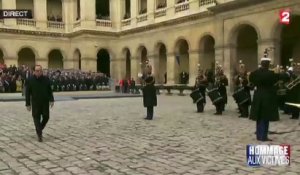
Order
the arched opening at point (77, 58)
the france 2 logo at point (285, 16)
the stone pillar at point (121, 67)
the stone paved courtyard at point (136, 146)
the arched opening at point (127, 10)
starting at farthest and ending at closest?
the arched opening at point (127, 10), the arched opening at point (77, 58), the stone pillar at point (121, 67), the france 2 logo at point (285, 16), the stone paved courtyard at point (136, 146)

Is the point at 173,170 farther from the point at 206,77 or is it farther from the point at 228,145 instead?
the point at 206,77

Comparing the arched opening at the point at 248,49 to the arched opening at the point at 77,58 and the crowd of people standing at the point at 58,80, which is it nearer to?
the crowd of people standing at the point at 58,80

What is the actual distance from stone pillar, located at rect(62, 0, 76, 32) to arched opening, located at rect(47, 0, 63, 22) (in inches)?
50.5

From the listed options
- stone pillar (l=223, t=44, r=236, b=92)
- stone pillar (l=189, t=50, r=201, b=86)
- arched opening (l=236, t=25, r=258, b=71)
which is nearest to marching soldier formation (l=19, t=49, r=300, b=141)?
stone pillar (l=223, t=44, r=236, b=92)

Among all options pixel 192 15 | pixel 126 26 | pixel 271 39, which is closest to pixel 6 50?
pixel 126 26

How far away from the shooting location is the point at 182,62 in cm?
3844

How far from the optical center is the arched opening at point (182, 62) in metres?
36.3

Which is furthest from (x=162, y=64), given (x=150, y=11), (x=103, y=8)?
(x=103, y=8)

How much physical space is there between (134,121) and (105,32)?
31193mm

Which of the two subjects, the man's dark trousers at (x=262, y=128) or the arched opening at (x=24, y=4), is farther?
the arched opening at (x=24, y=4)

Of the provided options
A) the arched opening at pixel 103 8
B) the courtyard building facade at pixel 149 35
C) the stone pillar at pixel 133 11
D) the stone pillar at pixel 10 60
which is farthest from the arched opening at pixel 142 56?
the stone pillar at pixel 10 60

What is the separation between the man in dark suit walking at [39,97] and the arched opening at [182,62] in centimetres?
2689

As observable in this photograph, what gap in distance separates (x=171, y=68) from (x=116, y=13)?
11746 mm

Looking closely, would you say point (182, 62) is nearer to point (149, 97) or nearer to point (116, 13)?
point (116, 13)
